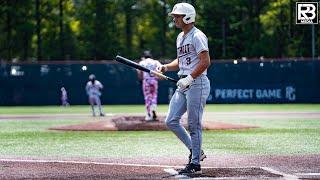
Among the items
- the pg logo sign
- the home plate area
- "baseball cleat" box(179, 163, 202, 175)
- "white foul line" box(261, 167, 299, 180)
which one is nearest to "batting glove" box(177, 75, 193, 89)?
"baseball cleat" box(179, 163, 202, 175)

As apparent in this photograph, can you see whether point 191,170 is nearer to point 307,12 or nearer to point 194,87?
point 194,87

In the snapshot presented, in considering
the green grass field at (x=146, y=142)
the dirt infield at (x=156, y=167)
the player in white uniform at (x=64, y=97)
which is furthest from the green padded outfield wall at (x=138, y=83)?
the dirt infield at (x=156, y=167)

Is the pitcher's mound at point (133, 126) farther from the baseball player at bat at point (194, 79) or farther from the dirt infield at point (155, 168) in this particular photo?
the baseball player at bat at point (194, 79)

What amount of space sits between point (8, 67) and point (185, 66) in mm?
33574

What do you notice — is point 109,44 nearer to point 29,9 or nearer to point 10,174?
point 29,9

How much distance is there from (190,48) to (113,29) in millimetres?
47323

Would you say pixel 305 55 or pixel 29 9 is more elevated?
pixel 29 9

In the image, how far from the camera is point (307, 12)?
3528 centimetres

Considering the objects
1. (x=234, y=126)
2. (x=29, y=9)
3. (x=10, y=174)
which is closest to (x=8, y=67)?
(x=29, y=9)

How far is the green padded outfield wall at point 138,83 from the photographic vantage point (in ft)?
136

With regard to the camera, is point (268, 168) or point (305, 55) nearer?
point (268, 168)

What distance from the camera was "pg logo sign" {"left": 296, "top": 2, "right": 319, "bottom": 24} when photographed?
111 feet

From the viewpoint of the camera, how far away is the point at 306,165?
→ 10.5 m

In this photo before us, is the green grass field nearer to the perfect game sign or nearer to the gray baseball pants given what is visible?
the gray baseball pants
